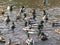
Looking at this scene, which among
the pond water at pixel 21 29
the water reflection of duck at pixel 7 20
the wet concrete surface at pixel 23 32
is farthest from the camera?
the water reflection of duck at pixel 7 20

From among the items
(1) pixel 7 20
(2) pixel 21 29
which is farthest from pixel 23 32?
(1) pixel 7 20

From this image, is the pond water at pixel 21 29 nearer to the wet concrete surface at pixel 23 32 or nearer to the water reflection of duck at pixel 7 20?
the wet concrete surface at pixel 23 32

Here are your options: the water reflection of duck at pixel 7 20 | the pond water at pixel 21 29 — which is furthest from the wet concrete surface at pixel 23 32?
the water reflection of duck at pixel 7 20

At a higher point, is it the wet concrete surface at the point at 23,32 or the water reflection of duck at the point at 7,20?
the water reflection of duck at the point at 7,20

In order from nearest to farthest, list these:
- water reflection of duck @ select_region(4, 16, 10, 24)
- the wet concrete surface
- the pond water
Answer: the wet concrete surface
the pond water
water reflection of duck @ select_region(4, 16, 10, 24)

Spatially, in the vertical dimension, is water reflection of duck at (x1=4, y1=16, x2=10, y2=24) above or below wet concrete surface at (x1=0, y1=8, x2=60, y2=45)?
above

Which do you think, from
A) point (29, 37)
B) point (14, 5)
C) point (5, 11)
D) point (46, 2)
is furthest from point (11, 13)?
point (29, 37)

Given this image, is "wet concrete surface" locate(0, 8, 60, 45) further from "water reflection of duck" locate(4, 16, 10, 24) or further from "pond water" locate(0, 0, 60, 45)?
"water reflection of duck" locate(4, 16, 10, 24)

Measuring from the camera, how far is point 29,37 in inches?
853

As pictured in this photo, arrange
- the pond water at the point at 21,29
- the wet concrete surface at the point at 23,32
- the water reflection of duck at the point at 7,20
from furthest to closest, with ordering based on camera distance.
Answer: the water reflection of duck at the point at 7,20 < the pond water at the point at 21,29 < the wet concrete surface at the point at 23,32

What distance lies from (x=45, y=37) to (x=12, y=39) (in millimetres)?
2311

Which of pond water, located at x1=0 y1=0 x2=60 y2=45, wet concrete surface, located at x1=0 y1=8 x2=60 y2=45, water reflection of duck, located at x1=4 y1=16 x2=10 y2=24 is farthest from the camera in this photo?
water reflection of duck, located at x1=4 y1=16 x2=10 y2=24

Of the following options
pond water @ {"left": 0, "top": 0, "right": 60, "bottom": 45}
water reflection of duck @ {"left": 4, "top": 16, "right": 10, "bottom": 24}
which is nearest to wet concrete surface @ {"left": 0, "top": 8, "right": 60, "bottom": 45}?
pond water @ {"left": 0, "top": 0, "right": 60, "bottom": 45}

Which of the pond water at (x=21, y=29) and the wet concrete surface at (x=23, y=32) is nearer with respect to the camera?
the wet concrete surface at (x=23, y=32)
